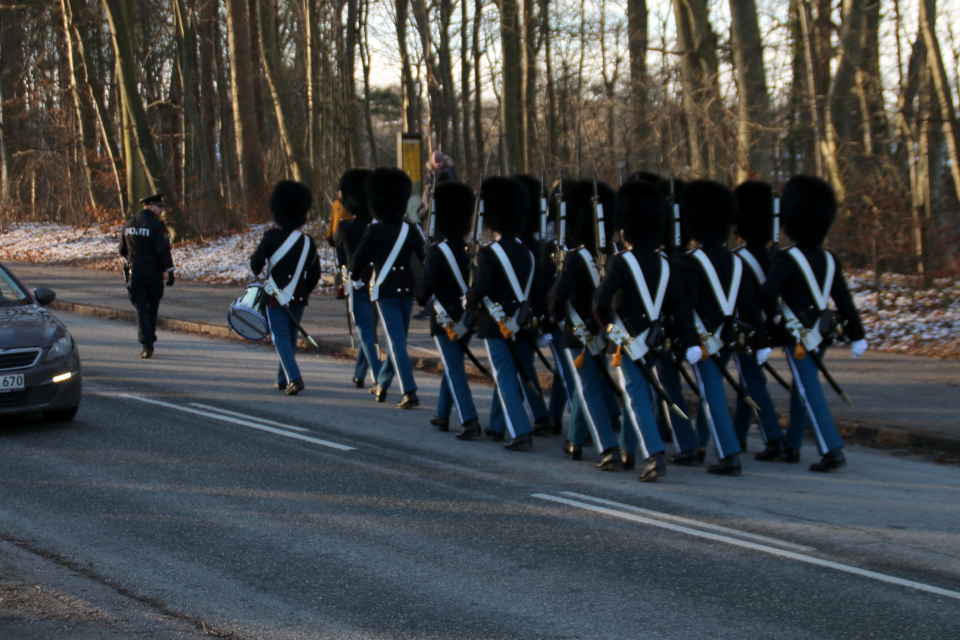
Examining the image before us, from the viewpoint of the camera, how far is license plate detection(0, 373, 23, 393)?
8656mm

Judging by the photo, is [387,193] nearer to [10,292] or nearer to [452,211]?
[452,211]

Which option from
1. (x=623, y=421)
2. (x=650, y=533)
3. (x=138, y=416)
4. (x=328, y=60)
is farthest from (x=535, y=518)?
(x=328, y=60)

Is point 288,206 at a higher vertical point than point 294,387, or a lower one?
higher

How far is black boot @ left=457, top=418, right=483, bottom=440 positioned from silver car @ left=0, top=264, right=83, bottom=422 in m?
3.40

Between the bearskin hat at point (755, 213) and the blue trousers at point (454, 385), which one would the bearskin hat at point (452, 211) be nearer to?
the blue trousers at point (454, 385)

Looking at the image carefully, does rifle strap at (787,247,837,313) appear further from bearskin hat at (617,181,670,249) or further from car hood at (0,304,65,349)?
car hood at (0,304,65,349)

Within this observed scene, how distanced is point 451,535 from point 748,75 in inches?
469

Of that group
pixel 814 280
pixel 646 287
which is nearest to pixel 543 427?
pixel 646 287

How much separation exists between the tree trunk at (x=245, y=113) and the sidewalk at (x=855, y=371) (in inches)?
412

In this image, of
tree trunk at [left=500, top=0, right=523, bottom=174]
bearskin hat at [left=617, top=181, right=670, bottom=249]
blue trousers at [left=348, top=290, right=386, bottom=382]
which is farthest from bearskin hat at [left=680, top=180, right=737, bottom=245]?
tree trunk at [left=500, top=0, right=523, bottom=174]

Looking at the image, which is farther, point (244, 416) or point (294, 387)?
point (294, 387)

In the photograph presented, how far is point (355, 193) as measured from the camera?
35.8 ft

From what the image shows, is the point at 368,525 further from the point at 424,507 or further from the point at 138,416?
the point at 138,416

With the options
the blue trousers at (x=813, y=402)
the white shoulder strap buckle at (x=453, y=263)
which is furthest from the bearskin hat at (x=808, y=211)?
the white shoulder strap buckle at (x=453, y=263)
